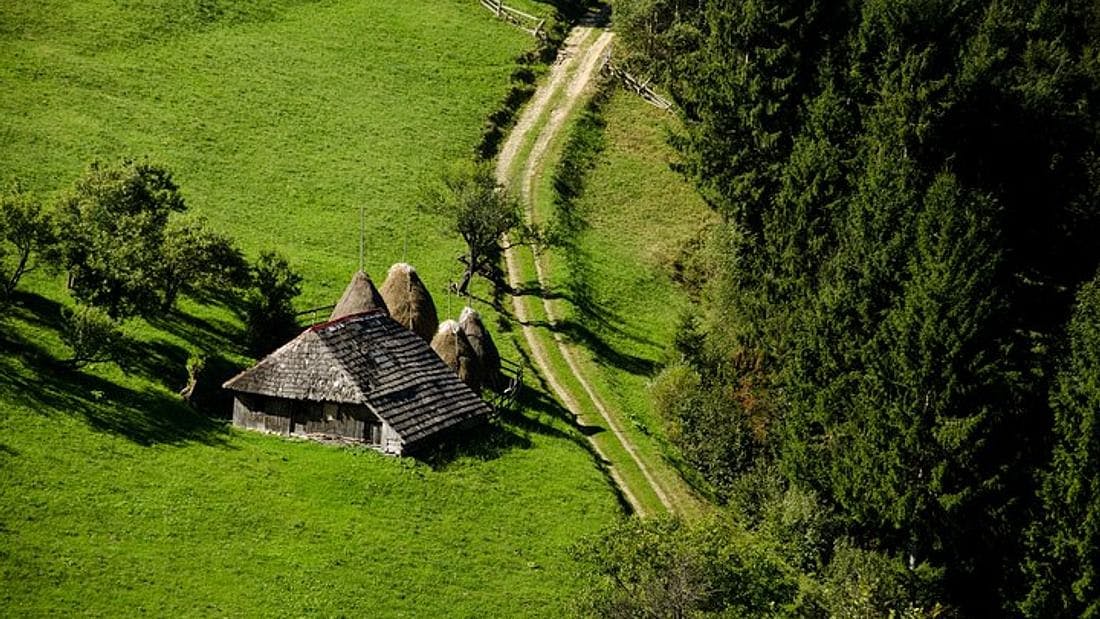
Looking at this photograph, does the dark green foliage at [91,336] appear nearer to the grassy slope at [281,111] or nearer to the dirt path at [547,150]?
the grassy slope at [281,111]

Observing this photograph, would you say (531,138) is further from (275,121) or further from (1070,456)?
(1070,456)

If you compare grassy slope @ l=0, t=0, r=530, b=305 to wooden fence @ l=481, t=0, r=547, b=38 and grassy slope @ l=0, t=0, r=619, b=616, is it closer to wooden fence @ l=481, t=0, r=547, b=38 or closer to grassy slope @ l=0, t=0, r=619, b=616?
grassy slope @ l=0, t=0, r=619, b=616

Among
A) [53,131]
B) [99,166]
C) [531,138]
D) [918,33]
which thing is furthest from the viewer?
[531,138]

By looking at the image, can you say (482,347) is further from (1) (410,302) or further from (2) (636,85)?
(2) (636,85)

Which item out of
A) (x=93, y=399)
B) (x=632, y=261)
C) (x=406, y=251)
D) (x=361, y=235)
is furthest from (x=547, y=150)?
(x=93, y=399)

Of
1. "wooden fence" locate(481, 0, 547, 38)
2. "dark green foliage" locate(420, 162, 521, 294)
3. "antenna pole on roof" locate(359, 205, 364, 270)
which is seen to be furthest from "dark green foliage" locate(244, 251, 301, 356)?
"wooden fence" locate(481, 0, 547, 38)

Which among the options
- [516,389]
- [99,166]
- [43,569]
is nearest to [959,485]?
[516,389]

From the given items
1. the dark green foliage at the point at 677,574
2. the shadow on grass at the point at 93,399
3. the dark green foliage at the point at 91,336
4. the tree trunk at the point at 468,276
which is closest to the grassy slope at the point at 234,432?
the shadow on grass at the point at 93,399
